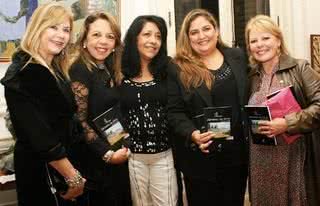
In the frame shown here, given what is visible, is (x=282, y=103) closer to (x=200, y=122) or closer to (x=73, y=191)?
(x=200, y=122)

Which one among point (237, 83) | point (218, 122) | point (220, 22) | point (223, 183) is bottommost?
point (223, 183)

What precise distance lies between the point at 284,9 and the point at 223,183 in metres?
2.93

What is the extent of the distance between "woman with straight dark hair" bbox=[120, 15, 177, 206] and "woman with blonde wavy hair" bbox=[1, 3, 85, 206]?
54cm

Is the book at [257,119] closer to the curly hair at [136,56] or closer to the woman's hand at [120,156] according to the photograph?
the curly hair at [136,56]

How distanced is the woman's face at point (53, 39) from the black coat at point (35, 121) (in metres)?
0.12

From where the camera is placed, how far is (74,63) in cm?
246

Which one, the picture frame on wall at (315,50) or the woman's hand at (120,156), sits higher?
the picture frame on wall at (315,50)

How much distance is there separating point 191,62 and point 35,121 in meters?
1.07

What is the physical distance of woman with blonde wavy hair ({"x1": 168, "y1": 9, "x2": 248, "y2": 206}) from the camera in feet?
8.09

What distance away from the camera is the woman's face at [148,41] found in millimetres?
2637

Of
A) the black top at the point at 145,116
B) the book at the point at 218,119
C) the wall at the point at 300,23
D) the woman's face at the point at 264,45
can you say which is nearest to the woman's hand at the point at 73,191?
the black top at the point at 145,116

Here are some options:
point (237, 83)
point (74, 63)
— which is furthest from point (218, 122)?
point (74, 63)

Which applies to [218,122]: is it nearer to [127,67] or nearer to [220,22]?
[127,67]

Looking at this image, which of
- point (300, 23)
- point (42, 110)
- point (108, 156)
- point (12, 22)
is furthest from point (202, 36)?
point (300, 23)
